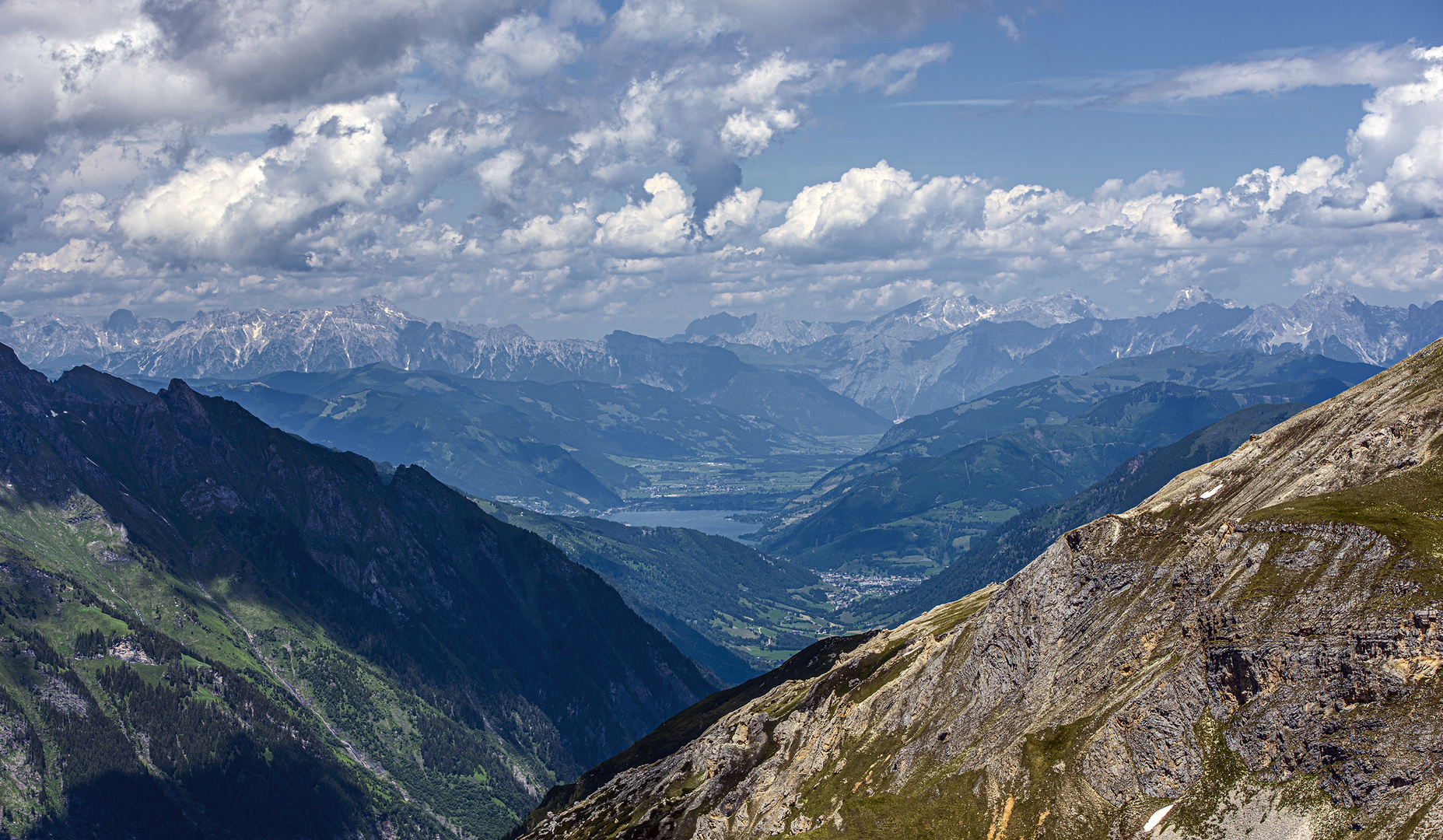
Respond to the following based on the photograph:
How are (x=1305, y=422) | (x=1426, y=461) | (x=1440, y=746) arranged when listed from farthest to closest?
(x=1305, y=422), (x=1426, y=461), (x=1440, y=746)

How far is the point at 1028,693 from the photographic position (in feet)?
373

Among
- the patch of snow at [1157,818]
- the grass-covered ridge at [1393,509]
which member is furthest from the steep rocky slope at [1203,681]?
the grass-covered ridge at [1393,509]

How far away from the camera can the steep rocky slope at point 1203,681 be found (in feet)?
262

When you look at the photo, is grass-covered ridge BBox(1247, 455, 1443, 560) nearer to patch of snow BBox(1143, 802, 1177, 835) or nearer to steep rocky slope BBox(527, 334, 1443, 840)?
steep rocky slope BBox(527, 334, 1443, 840)

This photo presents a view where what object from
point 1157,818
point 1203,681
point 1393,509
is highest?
point 1393,509

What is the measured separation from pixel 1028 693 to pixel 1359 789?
39.8 metres

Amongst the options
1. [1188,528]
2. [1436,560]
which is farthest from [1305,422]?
[1436,560]

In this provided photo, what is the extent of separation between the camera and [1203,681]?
302 feet

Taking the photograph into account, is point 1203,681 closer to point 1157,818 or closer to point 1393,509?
point 1157,818

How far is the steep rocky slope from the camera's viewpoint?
79875mm

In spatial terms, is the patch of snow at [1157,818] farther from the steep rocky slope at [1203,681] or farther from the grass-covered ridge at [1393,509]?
the grass-covered ridge at [1393,509]

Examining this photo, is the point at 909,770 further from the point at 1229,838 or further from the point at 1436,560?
the point at 1436,560

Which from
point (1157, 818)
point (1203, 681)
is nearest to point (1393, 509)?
point (1203, 681)

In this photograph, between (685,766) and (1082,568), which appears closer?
(1082,568)
